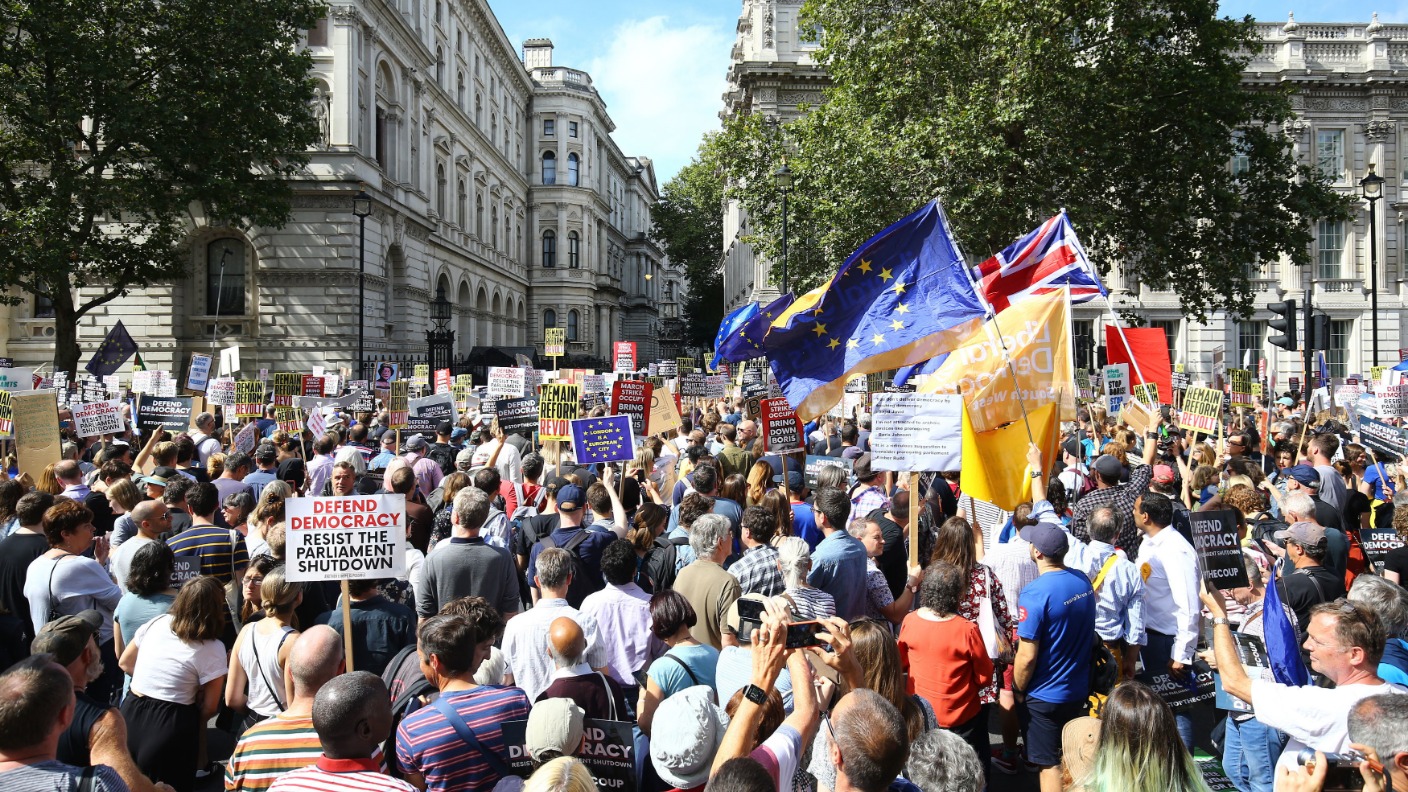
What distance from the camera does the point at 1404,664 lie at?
14.3ft

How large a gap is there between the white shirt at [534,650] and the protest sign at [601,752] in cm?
95

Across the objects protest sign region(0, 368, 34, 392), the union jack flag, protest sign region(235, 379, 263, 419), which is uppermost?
the union jack flag

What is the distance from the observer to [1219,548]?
15.4 feet

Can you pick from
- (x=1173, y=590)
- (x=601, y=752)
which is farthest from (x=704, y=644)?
(x=1173, y=590)

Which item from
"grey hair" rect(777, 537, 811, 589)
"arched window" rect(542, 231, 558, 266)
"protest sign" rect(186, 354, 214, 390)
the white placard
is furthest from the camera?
"arched window" rect(542, 231, 558, 266)

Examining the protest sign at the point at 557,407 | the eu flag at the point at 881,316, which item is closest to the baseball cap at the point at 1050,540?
Answer: the eu flag at the point at 881,316

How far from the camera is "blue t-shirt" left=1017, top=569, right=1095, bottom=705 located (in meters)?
5.03

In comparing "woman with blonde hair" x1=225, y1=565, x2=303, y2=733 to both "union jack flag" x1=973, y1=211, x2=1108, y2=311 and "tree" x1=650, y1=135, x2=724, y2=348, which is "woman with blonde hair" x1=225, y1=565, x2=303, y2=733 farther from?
"tree" x1=650, y1=135, x2=724, y2=348

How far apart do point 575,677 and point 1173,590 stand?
3811 millimetres

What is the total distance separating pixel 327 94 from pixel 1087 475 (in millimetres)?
30452

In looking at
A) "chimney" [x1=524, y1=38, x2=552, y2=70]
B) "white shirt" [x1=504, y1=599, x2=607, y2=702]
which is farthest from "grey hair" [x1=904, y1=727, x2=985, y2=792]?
"chimney" [x1=524, y1=38, x2=552, y2=70]

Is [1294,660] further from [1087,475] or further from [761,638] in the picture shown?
[1087,475]

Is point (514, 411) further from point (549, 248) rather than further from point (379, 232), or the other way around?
point (549, 248)

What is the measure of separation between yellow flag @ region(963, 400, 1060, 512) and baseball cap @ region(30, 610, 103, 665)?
502 centimetres
